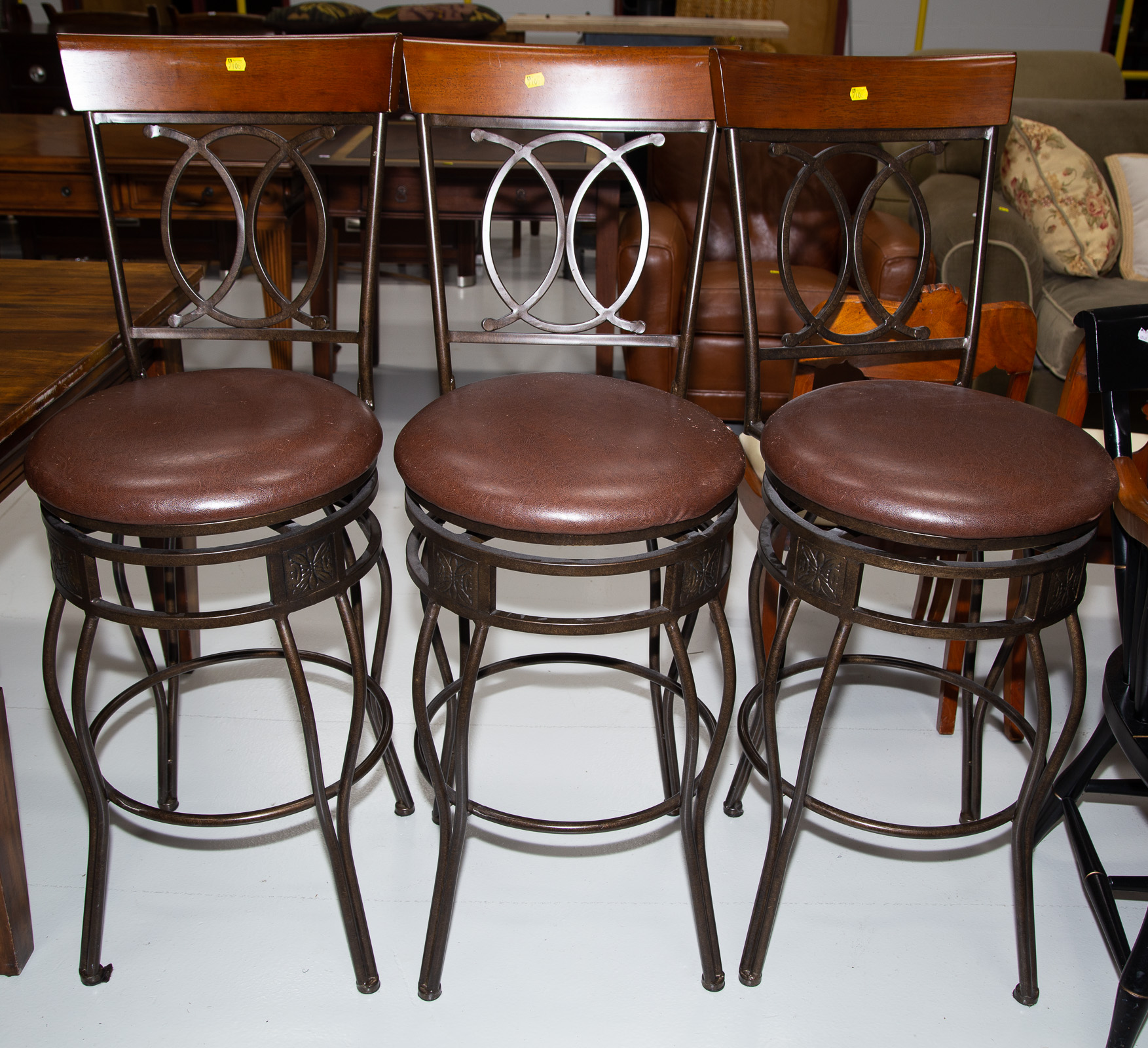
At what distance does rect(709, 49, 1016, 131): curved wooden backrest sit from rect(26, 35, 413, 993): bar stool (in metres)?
0.47

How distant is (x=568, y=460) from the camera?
1.08 meters

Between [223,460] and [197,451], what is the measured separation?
1.4 inches

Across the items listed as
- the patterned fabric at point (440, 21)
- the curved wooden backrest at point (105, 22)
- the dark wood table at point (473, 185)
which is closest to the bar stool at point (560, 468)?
the dark wood table at point (473, 185)

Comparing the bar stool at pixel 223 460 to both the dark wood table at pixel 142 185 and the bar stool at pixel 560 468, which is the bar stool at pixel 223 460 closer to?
the bar stool at pixel 560 468

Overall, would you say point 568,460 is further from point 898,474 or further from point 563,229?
point 563,229

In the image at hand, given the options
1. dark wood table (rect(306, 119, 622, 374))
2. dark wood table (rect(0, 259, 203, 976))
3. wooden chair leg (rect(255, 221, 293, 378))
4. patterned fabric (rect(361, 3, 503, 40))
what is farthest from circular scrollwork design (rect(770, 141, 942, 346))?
patterned fabric (rect(361, 3, 503, 40))

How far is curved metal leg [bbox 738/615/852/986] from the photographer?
3.85 feet

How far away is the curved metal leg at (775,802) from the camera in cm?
117

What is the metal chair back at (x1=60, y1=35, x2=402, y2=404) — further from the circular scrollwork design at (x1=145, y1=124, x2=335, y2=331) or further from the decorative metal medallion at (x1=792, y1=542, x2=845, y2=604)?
the decorative metal medallion at (x1=792, y1=542, x2=845, y2=604)

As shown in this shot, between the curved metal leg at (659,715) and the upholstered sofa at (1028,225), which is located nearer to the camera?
the curved metal leg at (659,715)

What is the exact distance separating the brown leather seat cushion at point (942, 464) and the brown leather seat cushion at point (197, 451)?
53cm

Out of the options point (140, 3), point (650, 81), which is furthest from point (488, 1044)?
point (140, 3)

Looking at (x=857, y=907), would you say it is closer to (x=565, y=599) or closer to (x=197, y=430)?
(x=565, y=599)

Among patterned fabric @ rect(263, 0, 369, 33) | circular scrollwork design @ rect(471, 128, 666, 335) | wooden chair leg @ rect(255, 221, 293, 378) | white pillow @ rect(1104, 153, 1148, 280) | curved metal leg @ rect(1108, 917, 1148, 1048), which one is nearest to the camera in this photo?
curved metal leg @ rect(1108, 917, 1148, 1048)
